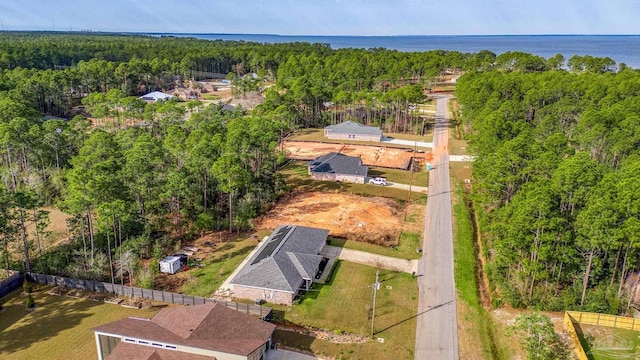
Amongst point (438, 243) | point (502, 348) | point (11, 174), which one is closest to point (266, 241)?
point (438, 243)

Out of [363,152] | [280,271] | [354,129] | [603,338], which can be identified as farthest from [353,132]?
[603,338]

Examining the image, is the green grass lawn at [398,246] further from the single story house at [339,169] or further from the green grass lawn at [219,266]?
the single story house at [339,169]

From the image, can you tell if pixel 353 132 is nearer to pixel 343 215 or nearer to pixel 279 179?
pixel 279 179

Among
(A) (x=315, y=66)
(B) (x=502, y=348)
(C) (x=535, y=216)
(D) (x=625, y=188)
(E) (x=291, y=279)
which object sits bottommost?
(B) (x=502, y=348)

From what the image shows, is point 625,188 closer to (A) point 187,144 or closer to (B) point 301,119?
(A) point 187,144

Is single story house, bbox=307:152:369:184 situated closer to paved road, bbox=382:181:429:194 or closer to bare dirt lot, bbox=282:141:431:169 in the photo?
paved road, bbox=382:181:429:194

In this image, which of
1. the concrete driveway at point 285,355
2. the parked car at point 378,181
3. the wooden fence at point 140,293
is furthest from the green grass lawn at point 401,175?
the concrete driveway at point 285,355
